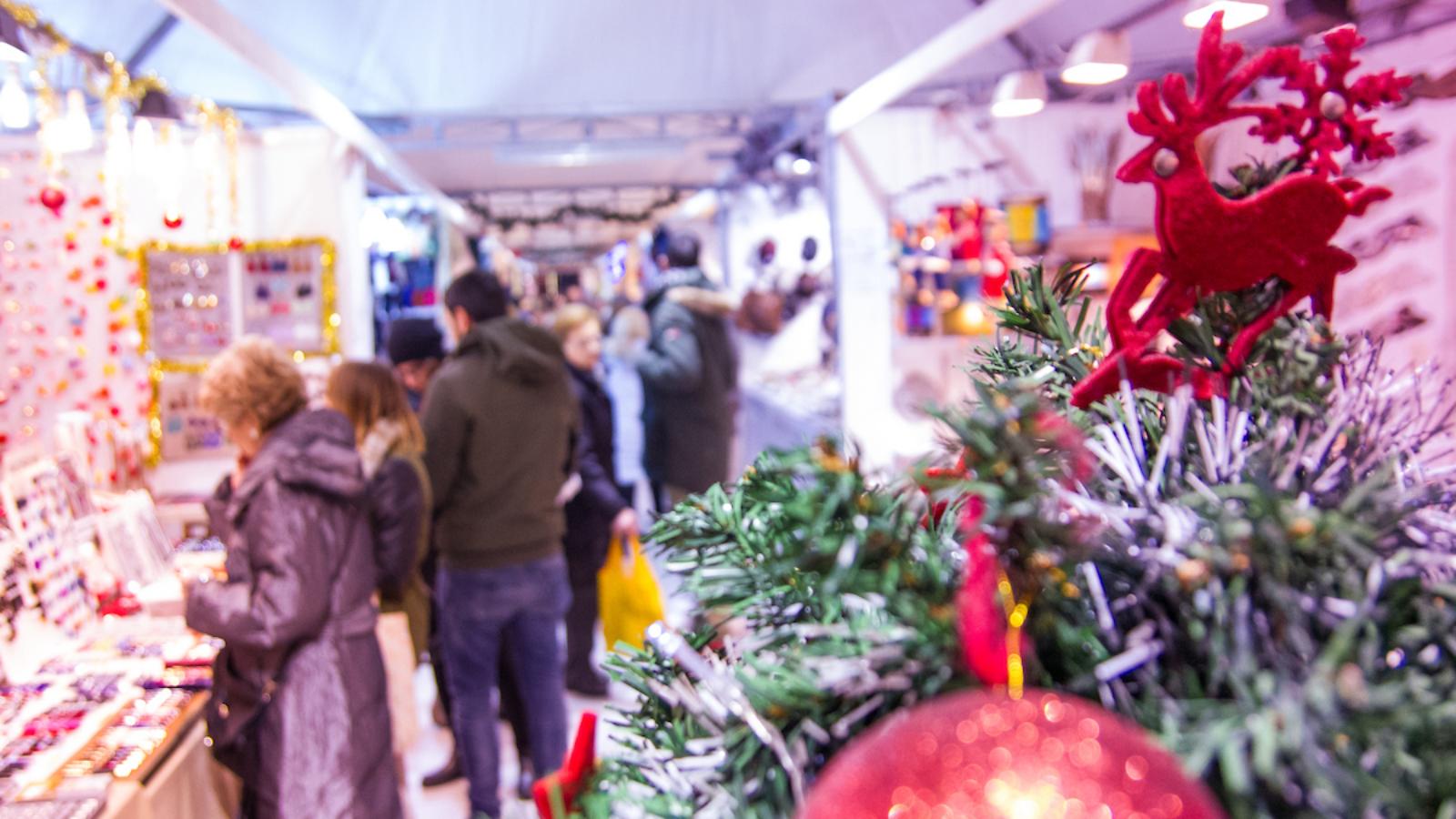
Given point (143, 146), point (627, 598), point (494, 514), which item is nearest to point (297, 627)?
point (494, 514)

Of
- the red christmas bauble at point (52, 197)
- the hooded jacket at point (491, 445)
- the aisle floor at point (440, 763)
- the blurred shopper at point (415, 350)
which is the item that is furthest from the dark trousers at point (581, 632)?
the red christmas bauble at point (52, 197)

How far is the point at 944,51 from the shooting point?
140 inches

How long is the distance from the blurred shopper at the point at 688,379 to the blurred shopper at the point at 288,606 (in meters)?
2.70

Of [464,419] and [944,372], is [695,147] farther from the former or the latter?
[464,419]

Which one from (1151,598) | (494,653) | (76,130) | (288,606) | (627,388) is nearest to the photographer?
(1151,598)

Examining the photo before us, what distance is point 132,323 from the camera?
3984mm

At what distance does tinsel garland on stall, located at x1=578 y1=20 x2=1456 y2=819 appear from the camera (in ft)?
1.50

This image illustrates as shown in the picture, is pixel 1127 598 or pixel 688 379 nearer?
pixel 1127 598

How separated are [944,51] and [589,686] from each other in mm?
2962

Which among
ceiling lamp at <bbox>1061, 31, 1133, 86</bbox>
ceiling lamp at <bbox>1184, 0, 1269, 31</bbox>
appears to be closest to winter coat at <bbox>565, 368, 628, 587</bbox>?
ceiling lamp at <bbox>1061, 31, 1133, 86</bbox>

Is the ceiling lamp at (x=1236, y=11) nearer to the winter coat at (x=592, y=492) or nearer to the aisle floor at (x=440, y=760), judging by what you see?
the aisle floor at (x=440, y=760)

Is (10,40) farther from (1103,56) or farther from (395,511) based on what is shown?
(1103,56)

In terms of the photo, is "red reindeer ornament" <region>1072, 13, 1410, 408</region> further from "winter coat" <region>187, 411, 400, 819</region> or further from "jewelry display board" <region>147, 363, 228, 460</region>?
"jewelry display board" <region>147, 363, 228, 460</region>

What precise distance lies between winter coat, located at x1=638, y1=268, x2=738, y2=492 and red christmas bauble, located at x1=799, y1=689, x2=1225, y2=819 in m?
4.51
